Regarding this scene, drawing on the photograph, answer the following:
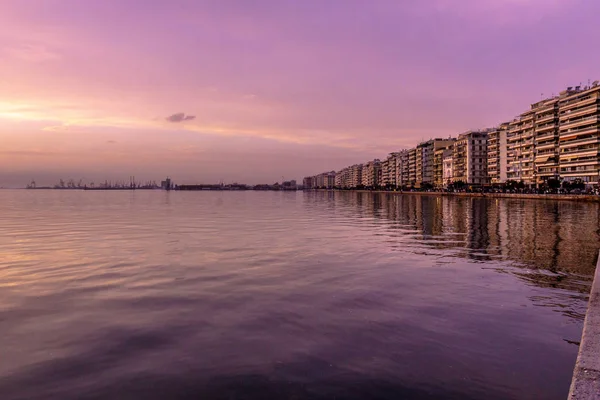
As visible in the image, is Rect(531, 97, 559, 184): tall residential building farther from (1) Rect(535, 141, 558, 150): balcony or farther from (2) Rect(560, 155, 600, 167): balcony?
(2) Rect(560, 155, 600, 167): balcony

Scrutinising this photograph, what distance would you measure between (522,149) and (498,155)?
18.5 m

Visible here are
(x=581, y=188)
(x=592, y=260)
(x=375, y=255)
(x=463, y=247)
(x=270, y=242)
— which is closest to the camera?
(x=592, y=260)

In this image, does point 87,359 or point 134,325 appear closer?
point 87,359

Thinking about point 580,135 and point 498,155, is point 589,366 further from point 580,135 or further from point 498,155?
point 498,155

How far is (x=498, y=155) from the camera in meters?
178

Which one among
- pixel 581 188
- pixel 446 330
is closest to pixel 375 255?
pixel 446 330

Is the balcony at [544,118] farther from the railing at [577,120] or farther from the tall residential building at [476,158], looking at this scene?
the tall residential building at [476,158]

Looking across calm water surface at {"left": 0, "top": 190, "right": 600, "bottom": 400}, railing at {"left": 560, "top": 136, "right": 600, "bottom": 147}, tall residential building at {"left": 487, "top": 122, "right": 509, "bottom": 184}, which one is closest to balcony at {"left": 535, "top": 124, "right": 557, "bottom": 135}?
railing at {"left": 560, "top": 136, "right": 600, "bottom": 147}

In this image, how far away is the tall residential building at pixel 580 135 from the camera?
4649 inches

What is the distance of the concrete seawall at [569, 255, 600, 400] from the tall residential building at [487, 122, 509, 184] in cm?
17976

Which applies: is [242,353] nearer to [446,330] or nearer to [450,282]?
[446,330]

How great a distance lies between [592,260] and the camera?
22.1m

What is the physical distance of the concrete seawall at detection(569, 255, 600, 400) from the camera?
6047 mm

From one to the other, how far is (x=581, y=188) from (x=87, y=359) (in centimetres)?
13344
